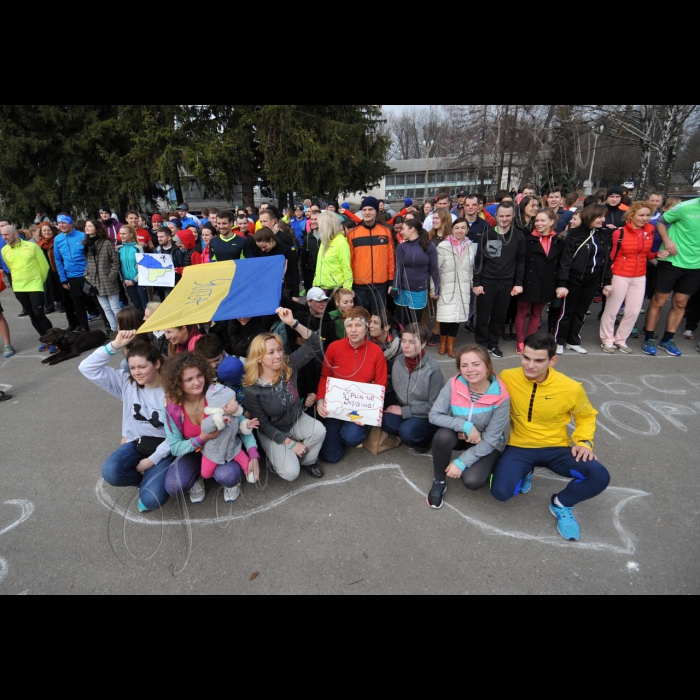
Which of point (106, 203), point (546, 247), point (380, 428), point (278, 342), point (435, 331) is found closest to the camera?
point (278, 342)

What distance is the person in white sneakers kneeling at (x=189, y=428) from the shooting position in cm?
297

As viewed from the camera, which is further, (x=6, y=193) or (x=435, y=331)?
(x=6, y=193)

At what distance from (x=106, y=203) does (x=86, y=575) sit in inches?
880

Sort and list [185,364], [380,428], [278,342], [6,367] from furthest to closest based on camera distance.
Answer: [6,367] < [380,428] < [278,342] < [185,364]

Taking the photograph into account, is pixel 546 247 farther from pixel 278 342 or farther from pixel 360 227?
pixel 278 342

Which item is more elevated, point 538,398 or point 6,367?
point 538,398

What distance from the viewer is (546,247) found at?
219 inches

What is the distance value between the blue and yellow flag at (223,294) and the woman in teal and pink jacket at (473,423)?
182cm

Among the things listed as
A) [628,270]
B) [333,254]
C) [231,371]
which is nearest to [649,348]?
[628,270]

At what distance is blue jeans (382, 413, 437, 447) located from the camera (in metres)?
3.67

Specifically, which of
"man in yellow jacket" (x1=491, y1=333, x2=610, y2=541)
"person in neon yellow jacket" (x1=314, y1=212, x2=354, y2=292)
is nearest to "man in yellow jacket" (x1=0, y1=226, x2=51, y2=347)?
"person in neon yellow jacket" (x1=314, y1=212, x2=354, y2=292)

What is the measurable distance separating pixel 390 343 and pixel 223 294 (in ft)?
5.87

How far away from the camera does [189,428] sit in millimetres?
3074

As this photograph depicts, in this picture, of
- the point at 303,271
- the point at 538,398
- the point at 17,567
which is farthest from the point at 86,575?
the point at 303,271
